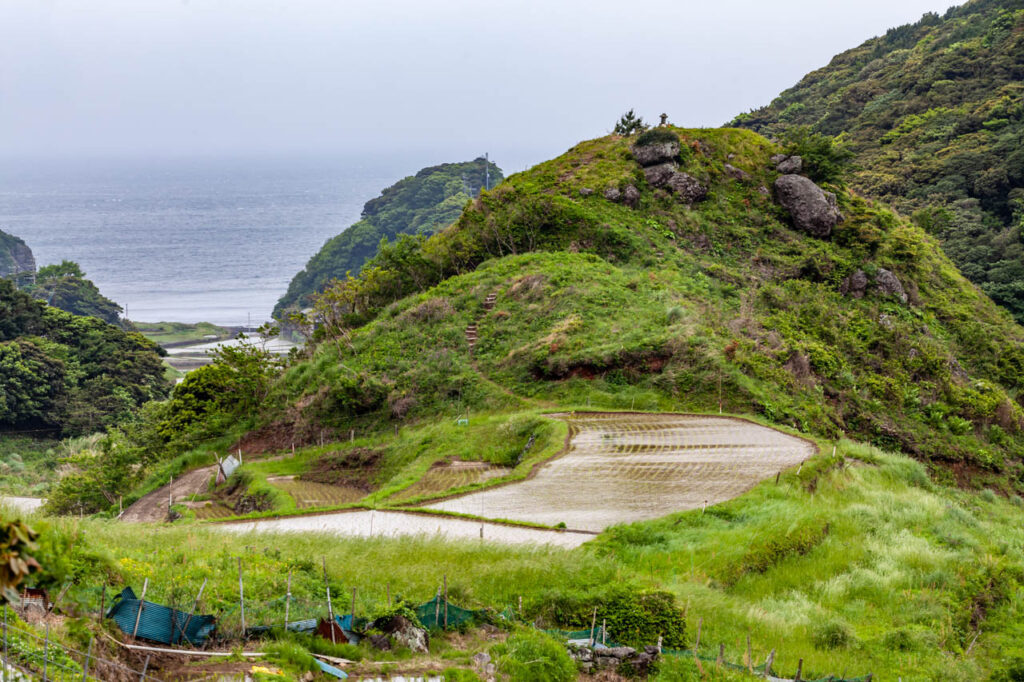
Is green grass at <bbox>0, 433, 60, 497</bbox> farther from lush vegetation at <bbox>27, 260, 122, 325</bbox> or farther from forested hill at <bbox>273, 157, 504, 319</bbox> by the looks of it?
forested hill at <bbox>273, 157, 504, 319</bbox>

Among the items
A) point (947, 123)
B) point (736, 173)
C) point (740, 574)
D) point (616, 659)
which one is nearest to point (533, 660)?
Answer: point (616, 659)

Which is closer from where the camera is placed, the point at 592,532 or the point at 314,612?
the point at 314,612

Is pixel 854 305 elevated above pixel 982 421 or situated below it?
above

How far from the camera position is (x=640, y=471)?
19.7 metres

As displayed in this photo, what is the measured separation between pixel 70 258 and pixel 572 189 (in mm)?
189177

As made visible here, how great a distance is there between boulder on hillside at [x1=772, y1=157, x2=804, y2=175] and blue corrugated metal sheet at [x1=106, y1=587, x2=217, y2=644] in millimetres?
42881

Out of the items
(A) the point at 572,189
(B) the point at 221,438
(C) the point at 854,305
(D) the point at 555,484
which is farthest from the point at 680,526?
(A) the point at 572,189

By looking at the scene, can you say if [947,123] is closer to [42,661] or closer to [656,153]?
[656,153]

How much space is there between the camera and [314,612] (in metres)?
10.5

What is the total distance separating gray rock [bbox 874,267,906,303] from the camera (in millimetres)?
36219

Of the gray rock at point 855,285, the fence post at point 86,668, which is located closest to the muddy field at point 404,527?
the fence post at point 86,668

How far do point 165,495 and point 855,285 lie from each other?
32.5 meters

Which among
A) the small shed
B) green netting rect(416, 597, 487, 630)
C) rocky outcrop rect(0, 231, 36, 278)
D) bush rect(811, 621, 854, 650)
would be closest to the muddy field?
green netting rect(416, 597, 487, 630)

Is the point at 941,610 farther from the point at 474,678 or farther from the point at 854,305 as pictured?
the point at 854,305
